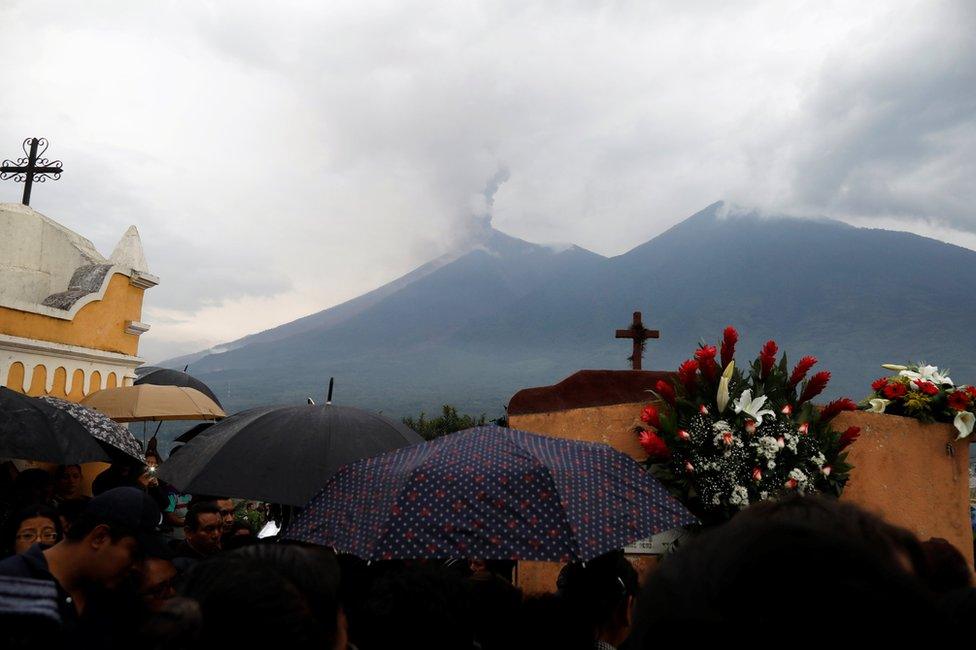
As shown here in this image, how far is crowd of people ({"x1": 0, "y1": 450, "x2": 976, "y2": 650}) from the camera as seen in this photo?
972mm

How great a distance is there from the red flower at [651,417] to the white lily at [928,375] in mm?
2594

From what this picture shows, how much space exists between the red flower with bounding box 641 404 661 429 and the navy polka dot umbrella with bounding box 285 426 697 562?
6.74ft

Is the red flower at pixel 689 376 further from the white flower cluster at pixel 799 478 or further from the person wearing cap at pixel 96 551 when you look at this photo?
the person wearing cap at pixel 96 551

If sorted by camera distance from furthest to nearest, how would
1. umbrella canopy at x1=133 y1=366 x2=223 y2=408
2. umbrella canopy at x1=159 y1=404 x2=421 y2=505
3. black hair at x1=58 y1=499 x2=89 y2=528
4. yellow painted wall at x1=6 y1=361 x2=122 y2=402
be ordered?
umbrella canopy at x1=133 y1=366 x2=223 y2=408, yellow painted wall at x1=6 y1=361 x2=122 y2=402, black hair at x1=58 y1=499 x2=89 y2=528, umbrella canopy at x1=159 y1=404 x2=421 y2=505

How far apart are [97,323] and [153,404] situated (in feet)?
11.7

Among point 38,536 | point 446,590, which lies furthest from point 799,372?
point 38,536

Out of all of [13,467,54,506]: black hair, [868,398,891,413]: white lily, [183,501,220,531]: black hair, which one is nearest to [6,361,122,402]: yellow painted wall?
[13,467,54,506]: black hair

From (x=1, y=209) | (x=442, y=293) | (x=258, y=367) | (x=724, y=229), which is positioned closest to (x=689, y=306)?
(x=724, y=229)

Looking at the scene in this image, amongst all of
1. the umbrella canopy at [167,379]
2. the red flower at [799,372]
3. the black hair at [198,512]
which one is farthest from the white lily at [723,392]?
the umbrella canopy at [167,379]

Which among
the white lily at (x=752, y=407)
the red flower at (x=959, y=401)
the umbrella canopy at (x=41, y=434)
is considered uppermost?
the red flower at (x=959, y=401)

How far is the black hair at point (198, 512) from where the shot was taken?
4.86 metres

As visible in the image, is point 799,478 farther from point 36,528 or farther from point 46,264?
point 46,264

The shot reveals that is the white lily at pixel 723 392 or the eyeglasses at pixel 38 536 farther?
the white lily at pixel 723 392

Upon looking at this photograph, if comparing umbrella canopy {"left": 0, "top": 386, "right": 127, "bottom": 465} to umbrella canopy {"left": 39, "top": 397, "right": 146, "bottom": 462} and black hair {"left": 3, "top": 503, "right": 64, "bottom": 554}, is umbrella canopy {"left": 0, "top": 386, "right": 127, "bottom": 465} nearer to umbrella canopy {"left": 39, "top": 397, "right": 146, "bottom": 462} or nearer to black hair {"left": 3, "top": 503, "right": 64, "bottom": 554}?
umbrella canopy {"left": 39, "top": 397, "right": 146, "bottom": 462}
